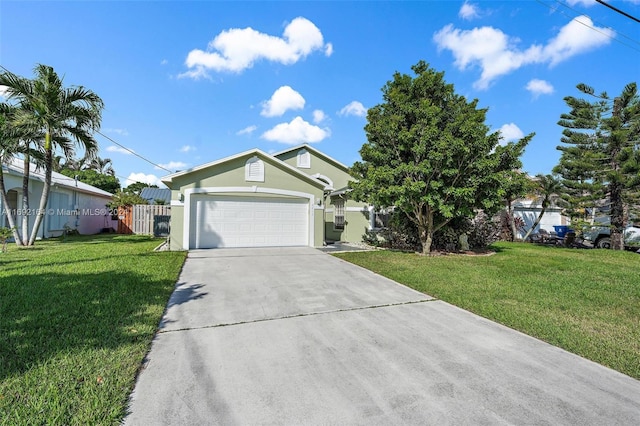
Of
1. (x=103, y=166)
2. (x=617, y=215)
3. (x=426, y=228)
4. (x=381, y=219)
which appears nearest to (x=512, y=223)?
(x=617, y=215)

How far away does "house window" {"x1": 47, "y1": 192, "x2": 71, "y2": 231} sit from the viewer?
14453 millimetres

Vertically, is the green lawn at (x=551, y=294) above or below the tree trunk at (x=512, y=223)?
below

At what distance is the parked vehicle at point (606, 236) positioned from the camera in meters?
13.6

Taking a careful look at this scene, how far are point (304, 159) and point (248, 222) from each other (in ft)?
19.0

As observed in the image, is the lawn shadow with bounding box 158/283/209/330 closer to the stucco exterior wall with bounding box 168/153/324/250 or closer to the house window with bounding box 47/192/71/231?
the stucco exterior wall with bounding box 168/153/324/250

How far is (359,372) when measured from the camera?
112 inches

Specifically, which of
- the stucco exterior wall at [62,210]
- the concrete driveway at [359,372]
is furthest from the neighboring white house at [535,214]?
the stucco exterior wall at [62,210]

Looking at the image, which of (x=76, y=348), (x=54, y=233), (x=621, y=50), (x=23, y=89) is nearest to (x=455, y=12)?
(x=621, y=50)

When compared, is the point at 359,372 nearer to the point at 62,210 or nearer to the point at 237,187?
the point at 237,187

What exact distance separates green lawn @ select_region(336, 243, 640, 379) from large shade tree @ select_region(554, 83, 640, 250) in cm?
472

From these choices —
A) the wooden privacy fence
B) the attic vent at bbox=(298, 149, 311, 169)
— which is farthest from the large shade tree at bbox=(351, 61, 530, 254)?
the wooden privacy fence

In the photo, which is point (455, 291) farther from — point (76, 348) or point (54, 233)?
point (54, 233)

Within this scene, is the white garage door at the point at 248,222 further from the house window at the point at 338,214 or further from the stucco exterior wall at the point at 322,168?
the stucco exterior wall at the point at 322,168

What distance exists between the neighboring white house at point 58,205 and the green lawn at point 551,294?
47.3 ft
